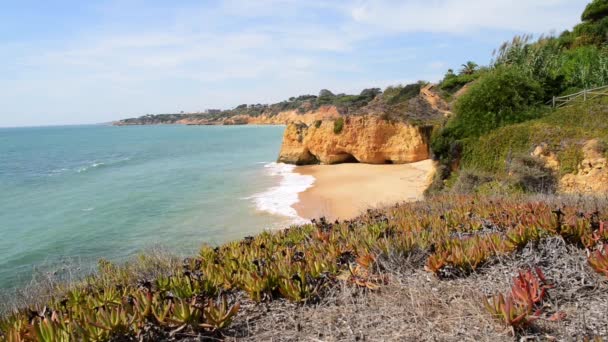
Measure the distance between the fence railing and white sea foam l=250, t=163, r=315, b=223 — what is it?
1271 cm

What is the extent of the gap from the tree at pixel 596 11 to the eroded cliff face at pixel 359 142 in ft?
65.7

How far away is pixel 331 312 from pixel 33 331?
8.11 ft

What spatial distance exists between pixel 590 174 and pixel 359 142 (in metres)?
21.2

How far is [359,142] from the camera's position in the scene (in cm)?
3334

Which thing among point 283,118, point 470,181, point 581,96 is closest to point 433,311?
point 470,181

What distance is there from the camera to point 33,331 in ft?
10.7

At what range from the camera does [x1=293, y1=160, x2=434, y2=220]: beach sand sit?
735 inches

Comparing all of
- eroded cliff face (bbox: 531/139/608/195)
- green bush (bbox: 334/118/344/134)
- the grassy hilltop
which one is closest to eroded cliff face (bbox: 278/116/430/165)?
green bush (bbox: 334/118/344/134)

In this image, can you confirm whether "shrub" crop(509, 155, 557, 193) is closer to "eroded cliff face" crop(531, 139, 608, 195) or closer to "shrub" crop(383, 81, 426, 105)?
"eroded cliff face" crop(531, 139, 608, 195)

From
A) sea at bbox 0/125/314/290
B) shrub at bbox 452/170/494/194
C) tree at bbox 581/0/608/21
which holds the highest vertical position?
tree at bbox 581/0/608/21

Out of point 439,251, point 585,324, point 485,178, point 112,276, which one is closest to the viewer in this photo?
point 585,324

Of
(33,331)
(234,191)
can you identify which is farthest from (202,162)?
(33,331)

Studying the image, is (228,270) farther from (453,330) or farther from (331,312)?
(453,330)

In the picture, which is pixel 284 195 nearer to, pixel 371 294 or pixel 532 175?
pixel 532 175
